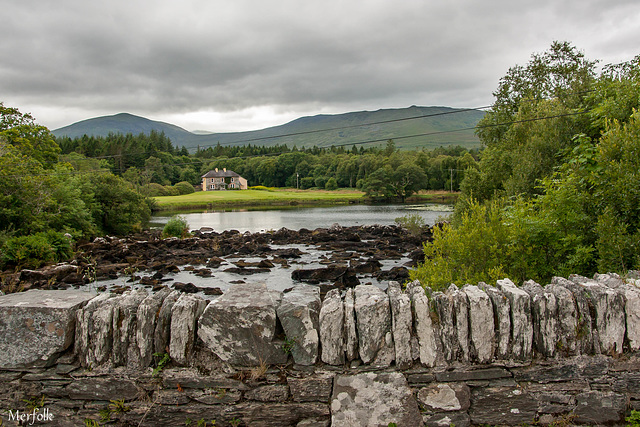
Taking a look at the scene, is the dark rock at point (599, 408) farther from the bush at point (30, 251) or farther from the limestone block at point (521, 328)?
the bush at point (30, 251)

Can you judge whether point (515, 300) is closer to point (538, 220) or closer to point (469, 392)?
point (469, 392)

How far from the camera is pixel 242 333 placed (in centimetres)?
339

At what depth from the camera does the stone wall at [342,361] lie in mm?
3332

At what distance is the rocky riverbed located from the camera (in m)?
17.7

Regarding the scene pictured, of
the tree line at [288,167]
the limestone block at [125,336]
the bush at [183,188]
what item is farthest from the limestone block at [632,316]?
the bush at [183,188]

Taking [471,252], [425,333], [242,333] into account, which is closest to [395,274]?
A: [471,252]

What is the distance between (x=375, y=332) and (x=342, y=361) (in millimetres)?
364

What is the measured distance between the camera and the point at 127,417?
3422 mm

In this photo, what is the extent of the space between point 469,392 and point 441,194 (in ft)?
319

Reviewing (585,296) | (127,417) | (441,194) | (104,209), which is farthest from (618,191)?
(441,194)

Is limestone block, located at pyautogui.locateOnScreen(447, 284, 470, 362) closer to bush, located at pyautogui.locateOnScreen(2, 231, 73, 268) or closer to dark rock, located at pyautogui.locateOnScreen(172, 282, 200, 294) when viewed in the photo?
dark rock, located at pyautogui.locateOnScreen(172, 282, 200, 294)

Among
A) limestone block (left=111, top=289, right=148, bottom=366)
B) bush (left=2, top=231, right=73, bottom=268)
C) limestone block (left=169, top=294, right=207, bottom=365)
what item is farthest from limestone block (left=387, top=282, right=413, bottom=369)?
bush (left=2, top=231, right=73, bottom=268)

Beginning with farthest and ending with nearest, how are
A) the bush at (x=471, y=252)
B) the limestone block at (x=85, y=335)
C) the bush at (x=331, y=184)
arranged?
the bush at (x=331, y=184)
the bush at (x=471, y=252)
the limestone block at (x=85, y=335)

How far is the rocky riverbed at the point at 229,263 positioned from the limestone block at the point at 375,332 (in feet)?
37.0
